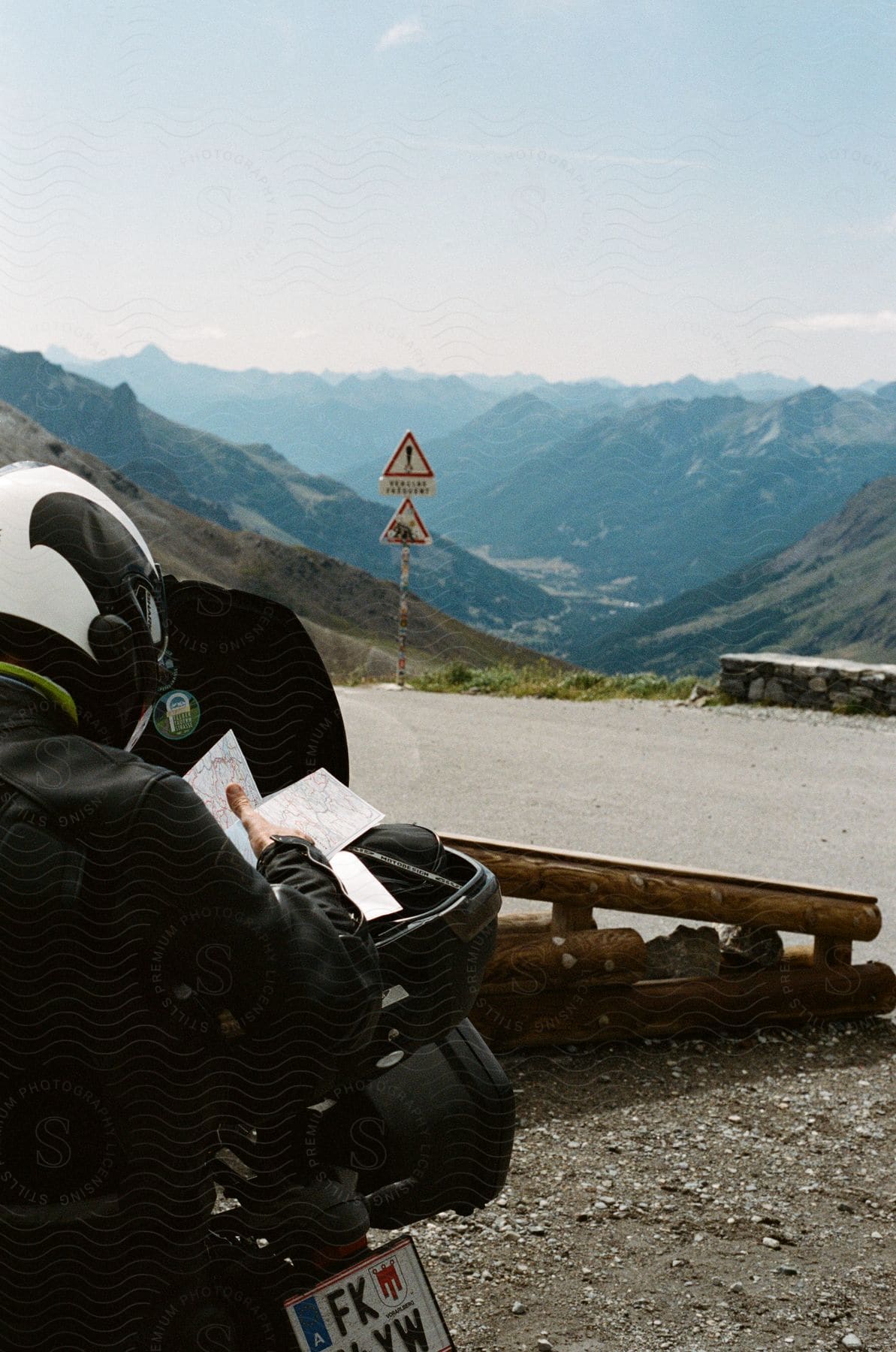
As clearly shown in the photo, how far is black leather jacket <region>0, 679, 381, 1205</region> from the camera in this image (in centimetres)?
140

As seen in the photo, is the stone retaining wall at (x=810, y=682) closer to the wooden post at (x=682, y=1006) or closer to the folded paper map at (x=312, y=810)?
the wooden post at (x=682, y=1006)

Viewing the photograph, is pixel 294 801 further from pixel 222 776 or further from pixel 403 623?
pixel 403 623

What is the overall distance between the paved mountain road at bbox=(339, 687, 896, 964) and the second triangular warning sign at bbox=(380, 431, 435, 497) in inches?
124

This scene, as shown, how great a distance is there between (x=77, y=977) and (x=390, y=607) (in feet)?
414

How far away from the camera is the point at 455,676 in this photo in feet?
52.9

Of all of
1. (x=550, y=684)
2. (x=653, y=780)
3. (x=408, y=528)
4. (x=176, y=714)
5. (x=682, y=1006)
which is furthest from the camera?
(x=408, y=528)

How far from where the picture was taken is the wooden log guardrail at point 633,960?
Result: 14.4 ft

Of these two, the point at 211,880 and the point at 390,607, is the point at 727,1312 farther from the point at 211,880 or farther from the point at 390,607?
the point at 390,607

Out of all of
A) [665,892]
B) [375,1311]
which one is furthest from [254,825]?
[665,892]

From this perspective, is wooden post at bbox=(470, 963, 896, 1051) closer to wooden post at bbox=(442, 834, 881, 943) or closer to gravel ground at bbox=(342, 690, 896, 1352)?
gravel ground at bbox=(342, 690, 896, 1352)

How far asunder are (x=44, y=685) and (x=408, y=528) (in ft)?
48.9

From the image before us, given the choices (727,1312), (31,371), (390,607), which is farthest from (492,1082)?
(31,371)

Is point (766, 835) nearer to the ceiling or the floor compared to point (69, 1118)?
nearer to the floor

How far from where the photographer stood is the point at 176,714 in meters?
1.93
